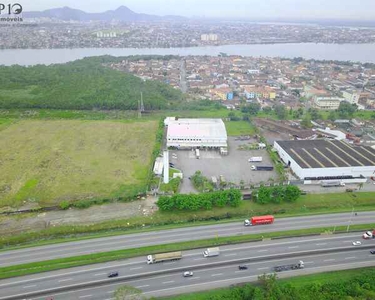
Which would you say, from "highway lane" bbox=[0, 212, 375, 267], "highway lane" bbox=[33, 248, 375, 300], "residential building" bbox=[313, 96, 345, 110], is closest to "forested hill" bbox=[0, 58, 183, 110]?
"residential building" bbox=[313, 96, 345, 110]

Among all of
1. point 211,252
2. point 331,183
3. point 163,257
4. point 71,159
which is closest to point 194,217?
point 211,252

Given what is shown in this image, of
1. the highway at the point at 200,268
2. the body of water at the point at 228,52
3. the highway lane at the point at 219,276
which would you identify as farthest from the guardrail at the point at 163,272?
the body of water at the point at 228,52

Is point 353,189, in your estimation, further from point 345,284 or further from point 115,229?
point 115,229

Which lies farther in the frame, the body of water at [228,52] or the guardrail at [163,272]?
the body of water at [228,52]

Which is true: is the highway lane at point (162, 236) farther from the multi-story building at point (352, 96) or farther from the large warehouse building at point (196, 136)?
the multi-story building at point (352, 96)

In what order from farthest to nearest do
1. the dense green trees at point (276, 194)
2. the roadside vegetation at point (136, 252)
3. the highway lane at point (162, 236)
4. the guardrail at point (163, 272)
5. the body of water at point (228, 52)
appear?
the body of water at point (228, 52) < the dense green trees at point (276, 194) < the highway lane at point (162, 236) < the roadside vegetation at point (136, 252) < the guardrail at point (163, 272)

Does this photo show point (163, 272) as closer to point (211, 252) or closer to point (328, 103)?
point (211, 252)
